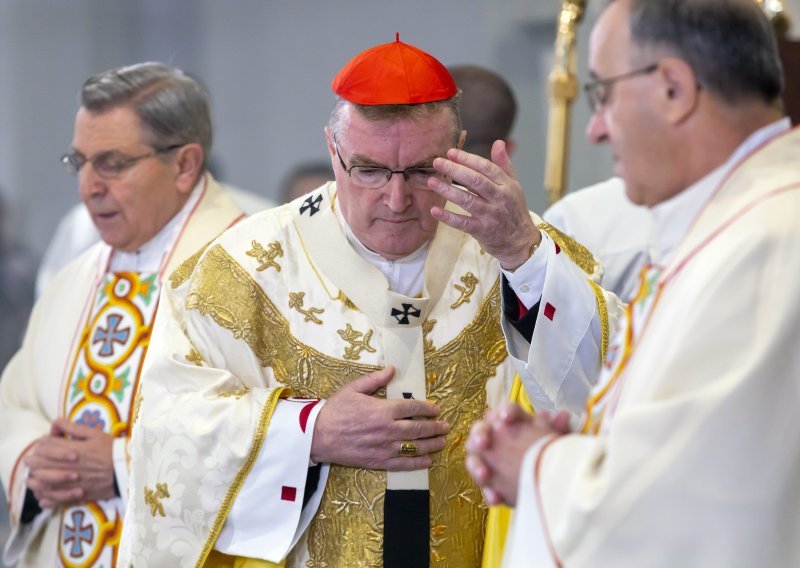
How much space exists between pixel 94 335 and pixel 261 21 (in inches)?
246

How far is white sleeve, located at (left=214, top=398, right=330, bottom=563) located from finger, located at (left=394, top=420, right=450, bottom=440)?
216 millimetres

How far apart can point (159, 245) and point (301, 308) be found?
1.20m

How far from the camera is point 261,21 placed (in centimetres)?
1012

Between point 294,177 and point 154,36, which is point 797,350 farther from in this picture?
point 154,36

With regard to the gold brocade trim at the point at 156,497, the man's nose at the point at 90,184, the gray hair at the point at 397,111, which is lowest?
the gold brocade trim at the point at 156,497

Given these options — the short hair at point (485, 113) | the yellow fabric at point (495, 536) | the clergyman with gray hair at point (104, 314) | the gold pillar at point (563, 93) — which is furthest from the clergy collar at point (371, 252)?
the gold pillar at point (563, 93)

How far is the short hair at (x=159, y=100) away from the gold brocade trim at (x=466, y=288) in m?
1.43

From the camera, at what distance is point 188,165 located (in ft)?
14.4

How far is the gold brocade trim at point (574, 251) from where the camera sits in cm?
344

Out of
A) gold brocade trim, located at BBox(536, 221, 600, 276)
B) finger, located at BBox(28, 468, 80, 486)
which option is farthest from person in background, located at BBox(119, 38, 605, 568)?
finger, located at BBox(28, 468, 80, 486)

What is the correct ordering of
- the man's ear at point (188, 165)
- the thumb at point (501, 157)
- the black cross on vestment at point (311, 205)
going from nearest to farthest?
the thumb at point (501, 157) < the black cross on vestment at point (311, 205) < the man's ear at point (188, 165)

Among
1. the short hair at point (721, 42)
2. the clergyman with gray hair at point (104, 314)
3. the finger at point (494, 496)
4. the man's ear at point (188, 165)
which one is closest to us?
the short hair at point (721, 42)

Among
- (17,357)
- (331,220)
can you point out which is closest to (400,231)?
(331,220)

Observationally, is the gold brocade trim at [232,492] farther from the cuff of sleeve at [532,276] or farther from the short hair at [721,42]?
the short hair at [721,42]
